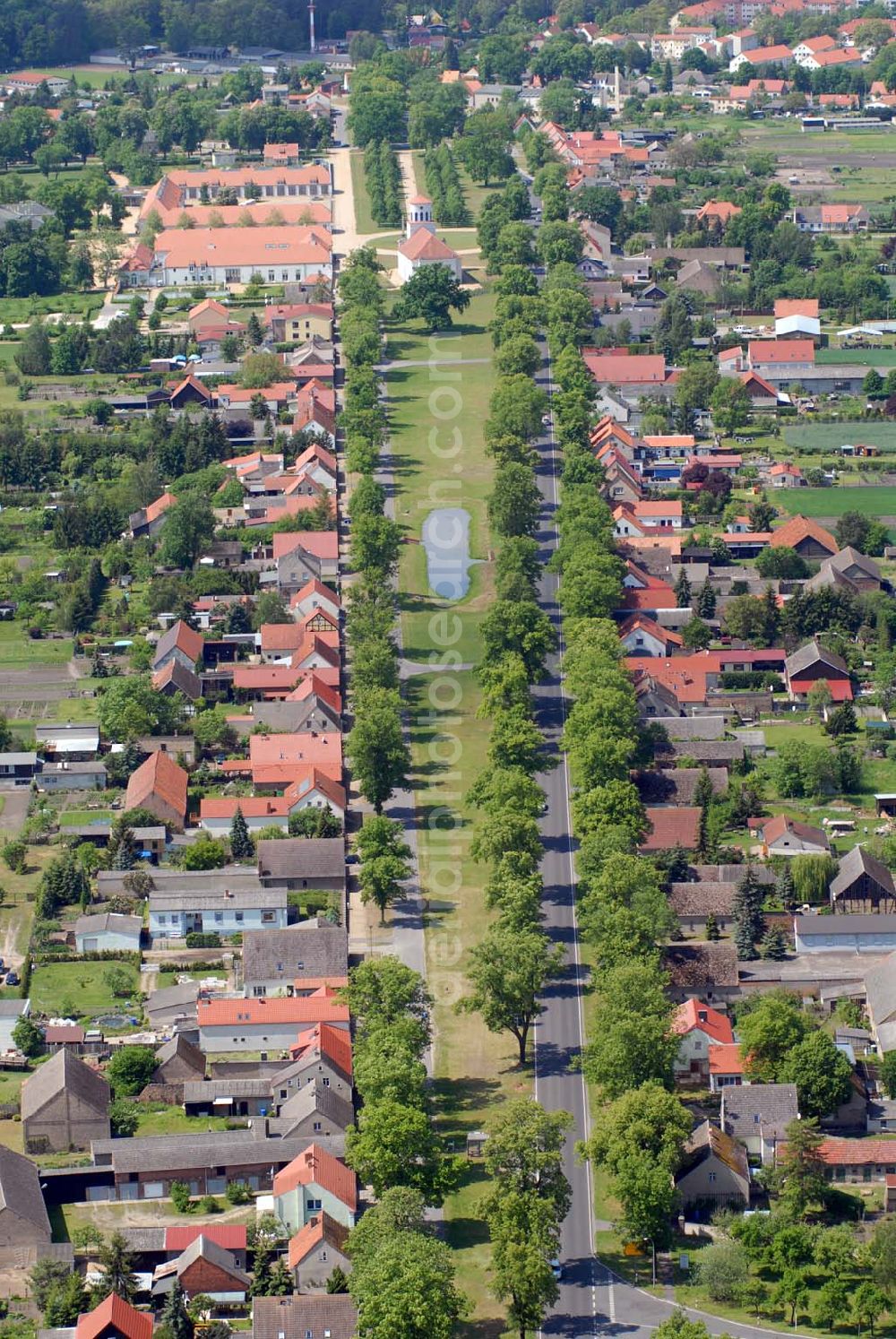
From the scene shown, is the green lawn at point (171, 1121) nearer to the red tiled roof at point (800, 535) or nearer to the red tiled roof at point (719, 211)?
the red tiled roof at point (800, 535)

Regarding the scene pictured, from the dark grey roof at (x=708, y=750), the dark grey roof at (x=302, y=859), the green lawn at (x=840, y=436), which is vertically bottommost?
the dark grey roof at (x=302, y=859)

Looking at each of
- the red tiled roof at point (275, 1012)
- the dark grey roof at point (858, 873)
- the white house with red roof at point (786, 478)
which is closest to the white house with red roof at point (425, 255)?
the white house with red roof at point (786, 478)

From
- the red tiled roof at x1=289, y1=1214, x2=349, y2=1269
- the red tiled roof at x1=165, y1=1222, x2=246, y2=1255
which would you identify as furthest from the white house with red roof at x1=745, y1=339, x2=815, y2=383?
the red tiled roof at x1=165, y1=1222, x2=246, y2=1255

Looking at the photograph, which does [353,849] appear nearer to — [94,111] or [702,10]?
[94,111]

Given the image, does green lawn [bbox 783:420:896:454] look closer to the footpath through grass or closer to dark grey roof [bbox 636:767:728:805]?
the footpath through grass

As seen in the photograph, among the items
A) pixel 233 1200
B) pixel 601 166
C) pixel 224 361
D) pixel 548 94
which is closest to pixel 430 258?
pixel 224 361
